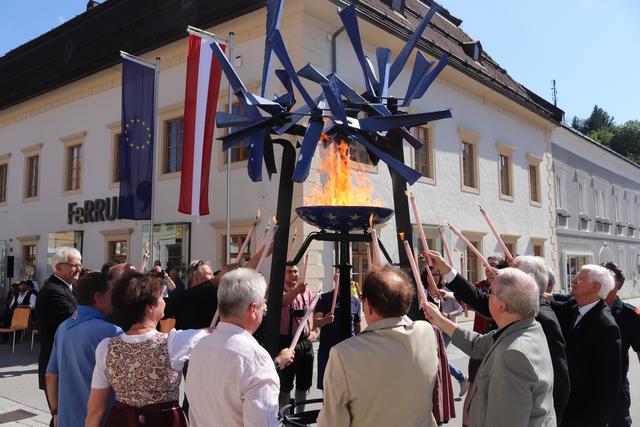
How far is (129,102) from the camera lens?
38.5ft

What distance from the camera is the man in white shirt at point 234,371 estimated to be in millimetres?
2332

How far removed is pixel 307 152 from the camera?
3.40 m

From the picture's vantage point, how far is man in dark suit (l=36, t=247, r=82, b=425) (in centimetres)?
407

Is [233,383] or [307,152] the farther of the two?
[307,152]

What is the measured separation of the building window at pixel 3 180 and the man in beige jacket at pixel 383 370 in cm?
2031

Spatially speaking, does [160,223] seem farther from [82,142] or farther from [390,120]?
[390,120]

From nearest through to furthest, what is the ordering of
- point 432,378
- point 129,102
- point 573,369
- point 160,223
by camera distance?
point 432,378
point 573,369
point 129,102
point 160,223

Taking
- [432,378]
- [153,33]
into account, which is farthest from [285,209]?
[153,33]

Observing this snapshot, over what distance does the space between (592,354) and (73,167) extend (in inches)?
638

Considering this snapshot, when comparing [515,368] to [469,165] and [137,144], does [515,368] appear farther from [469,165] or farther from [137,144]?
[469,165]

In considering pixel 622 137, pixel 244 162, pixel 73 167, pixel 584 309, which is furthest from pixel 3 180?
pixel 622 137

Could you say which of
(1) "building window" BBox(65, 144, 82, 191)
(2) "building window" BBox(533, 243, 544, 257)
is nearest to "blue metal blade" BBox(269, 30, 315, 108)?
(1) "building window" BBox(65, 144, 82, 191)

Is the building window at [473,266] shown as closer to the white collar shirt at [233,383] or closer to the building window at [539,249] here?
the building window at [539,249]

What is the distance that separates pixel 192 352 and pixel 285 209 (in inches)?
57.8
